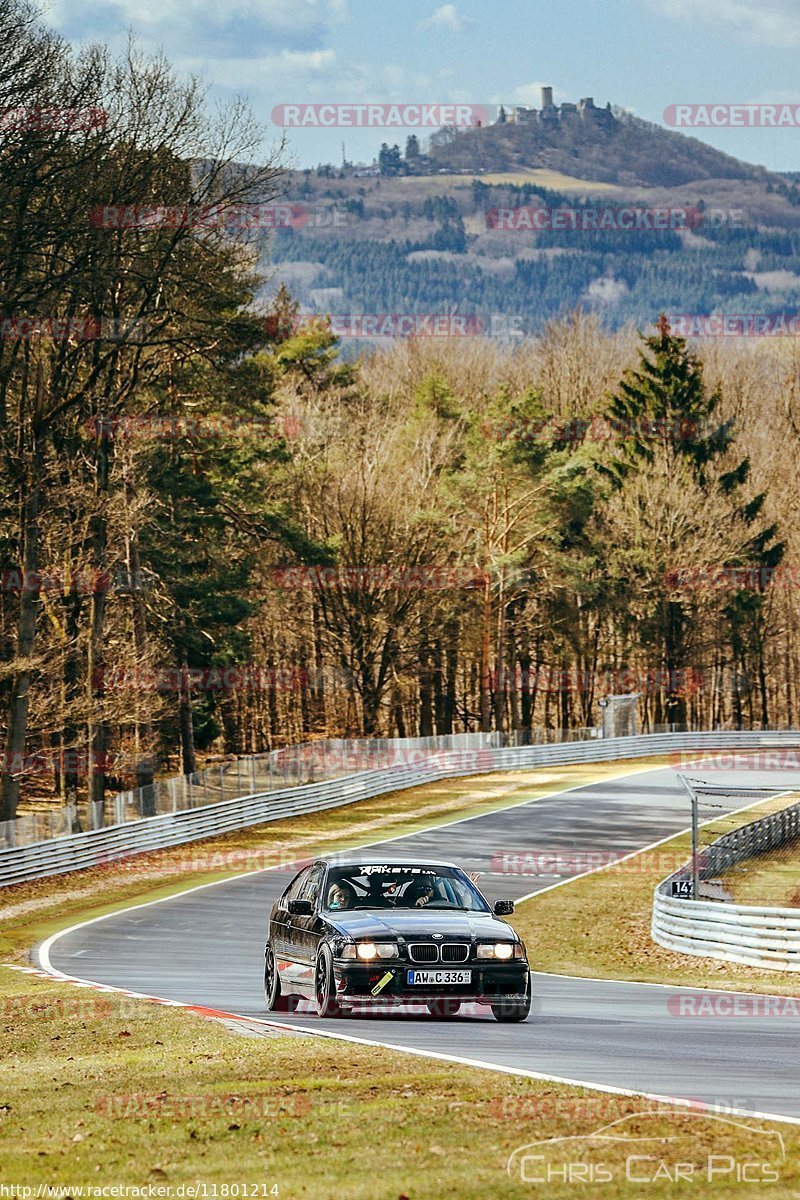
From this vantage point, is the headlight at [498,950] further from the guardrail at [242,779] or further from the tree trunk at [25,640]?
the tree trunk at [25,640]

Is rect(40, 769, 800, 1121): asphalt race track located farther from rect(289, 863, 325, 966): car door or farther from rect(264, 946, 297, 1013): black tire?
rect(289, 863, 325, 966): car door

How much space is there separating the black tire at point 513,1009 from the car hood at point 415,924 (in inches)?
22.2

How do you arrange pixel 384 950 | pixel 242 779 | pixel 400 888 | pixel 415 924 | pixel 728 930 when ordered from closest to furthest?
1. pixel 384 950
2. pixel 415 924
3. pixel 400 888
4. pixel 728 930
5. pixel 242 779

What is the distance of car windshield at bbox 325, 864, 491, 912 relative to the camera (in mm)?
15227

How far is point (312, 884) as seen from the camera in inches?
624

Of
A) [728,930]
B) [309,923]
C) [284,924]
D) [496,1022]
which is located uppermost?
[309,923]

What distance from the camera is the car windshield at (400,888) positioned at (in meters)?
15.2

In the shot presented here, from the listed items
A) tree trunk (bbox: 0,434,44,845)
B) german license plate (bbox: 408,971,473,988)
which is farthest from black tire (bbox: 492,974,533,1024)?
tree trunk (bbox: 0,434,44,845)

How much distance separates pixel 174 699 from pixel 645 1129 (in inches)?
2052

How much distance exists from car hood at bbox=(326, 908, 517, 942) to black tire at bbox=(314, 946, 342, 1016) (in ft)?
0.99

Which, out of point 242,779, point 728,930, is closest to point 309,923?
point 728,930

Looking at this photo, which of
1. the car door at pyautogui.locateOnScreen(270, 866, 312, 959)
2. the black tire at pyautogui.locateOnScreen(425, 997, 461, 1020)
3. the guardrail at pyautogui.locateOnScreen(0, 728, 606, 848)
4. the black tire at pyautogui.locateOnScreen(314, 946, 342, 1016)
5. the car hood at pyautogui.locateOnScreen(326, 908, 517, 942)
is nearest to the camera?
the car hood at pyautogui.locateOnScreen(326, 908, 517, 942)

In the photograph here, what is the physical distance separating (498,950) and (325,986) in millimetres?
1560

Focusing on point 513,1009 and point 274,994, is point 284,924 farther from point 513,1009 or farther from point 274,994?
point 513,1009
